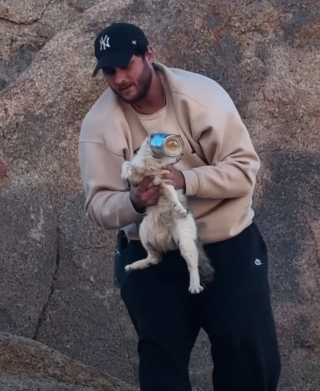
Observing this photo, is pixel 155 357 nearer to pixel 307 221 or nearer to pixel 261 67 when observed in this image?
pixel 307 221

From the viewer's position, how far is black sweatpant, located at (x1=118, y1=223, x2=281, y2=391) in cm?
281

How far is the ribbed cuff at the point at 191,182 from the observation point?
2723 mm

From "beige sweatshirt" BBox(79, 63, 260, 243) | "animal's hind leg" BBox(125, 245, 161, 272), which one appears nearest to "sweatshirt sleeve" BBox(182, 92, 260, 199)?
"beige sweatshirt" BBox(79, 63, 260, 243)

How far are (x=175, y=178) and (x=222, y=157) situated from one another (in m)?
0.20

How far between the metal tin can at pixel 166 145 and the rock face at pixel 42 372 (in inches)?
46.2

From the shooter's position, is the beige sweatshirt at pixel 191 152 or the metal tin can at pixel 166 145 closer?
the metal tin can at pixel 166 145

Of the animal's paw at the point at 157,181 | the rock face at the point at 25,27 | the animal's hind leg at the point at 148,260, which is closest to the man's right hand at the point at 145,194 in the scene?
the animal's paw at the point at 157,181

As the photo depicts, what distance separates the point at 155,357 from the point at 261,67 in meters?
2.13

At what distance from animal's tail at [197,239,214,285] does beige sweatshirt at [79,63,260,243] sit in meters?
0.07

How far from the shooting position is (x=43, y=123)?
4.43 metres

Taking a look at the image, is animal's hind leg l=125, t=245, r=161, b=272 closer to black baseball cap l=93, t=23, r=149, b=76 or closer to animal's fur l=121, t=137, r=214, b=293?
animal's fur l=121, t=137, r=214, b=293

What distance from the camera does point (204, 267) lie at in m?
2.76

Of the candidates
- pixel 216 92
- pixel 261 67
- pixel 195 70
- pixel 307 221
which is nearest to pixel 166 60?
pixel 195 70

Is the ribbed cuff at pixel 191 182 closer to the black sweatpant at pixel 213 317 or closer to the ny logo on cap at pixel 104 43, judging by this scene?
the black sweatpant at pixel 213 317
